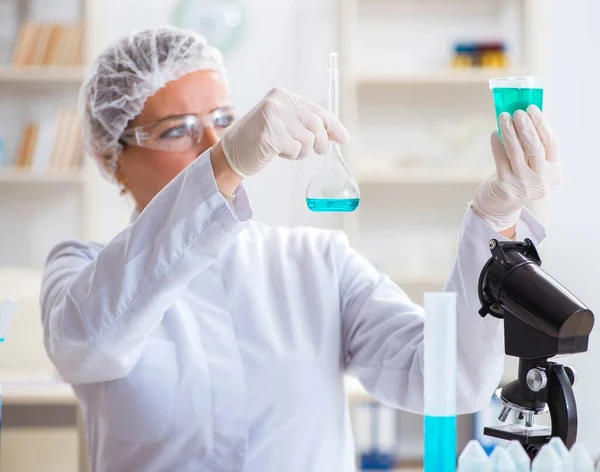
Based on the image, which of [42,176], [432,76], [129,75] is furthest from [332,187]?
[42,176]

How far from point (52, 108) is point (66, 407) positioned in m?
1.39

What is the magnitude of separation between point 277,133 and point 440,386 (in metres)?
0.43

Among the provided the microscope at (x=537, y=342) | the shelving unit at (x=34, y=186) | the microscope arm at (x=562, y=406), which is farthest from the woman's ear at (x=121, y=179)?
the shelving unit at (x=34, y=186)

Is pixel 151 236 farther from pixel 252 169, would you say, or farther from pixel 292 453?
pixel 292 453

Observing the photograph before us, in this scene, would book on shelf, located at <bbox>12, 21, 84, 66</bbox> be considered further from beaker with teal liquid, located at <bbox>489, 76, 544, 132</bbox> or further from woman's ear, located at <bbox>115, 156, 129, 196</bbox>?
beaker with teal liquid, located at <bbox>489, 76, 544, 132</bbox>

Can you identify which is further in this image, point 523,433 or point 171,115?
point 171,115

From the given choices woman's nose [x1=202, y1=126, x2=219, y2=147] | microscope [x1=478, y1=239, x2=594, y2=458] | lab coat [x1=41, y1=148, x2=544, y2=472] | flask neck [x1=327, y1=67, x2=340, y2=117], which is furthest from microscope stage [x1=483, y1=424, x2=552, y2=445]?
woman's nose [x1=202, y1=126, x2=219, y2=147]

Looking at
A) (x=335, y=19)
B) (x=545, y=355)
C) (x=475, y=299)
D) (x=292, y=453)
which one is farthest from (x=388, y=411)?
(x=545, y=355)

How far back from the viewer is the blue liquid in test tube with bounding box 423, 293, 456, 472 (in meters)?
0.90

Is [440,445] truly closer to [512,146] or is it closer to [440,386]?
[440,386]

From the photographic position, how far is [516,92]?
108 cm

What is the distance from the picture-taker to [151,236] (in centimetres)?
122

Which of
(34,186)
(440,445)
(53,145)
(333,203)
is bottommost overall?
(34,186)

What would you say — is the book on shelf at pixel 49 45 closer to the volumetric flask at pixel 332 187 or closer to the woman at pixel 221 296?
the woman at pixel 221 296
